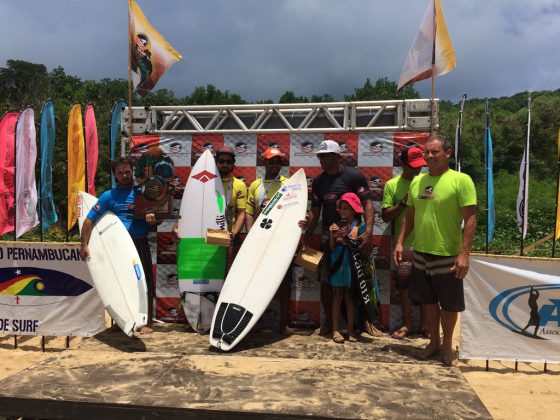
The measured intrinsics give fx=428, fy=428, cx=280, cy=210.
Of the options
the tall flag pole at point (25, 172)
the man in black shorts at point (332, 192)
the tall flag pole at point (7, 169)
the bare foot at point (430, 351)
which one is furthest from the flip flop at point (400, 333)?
the tall flag pole at point (7, 169)

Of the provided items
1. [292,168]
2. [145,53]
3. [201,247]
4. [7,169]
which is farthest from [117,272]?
[7,169]

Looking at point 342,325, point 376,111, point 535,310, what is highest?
point 376,111

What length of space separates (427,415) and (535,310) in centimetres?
227

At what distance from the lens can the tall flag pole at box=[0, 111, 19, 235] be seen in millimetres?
7461

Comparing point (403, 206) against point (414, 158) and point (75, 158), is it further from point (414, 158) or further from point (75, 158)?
point (75, 158)

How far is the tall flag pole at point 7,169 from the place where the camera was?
24.5ft

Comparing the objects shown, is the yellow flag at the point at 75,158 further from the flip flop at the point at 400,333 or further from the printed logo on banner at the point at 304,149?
the flip flop at the point at 400,333

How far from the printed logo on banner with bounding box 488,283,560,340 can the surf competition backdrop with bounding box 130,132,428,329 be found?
78 centimetres

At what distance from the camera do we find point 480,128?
28.6 metres

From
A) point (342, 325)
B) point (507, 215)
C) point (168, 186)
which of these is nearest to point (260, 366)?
point (342, 325)

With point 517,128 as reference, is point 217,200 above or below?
below

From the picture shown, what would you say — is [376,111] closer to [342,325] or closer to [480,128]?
[342,325]

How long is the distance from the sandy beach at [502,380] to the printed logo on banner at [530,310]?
0.49 m

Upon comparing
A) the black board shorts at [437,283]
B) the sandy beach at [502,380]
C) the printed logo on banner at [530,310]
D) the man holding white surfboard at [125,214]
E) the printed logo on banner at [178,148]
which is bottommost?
the sandy beach at [502,380]
